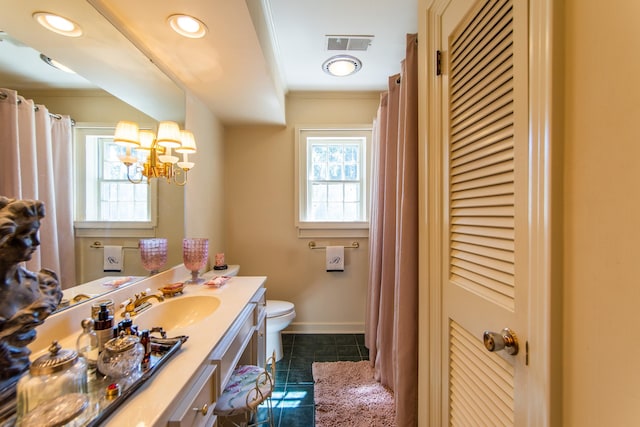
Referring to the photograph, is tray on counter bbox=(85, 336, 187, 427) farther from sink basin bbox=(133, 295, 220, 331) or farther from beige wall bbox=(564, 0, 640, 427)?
beige wall bbox=(564, 0, 640, 427)

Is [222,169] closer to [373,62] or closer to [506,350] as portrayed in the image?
[373,62]

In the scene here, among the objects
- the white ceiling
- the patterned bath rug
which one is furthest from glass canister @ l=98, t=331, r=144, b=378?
the patterned bath rug

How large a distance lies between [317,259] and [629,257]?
7.29 feet

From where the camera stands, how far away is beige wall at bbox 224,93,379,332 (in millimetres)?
2520

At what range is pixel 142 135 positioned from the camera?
4.27 ft

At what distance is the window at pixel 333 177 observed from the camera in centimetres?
253

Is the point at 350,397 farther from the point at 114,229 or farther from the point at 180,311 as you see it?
Result: the point at 114,229

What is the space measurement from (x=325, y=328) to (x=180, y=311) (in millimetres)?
1637

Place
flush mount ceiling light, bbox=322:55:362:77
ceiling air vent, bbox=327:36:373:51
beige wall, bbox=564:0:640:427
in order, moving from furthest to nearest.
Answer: flush mount ceiling light, bbox=322:55:362:77, ceiling air vent, bbox=327:36:373:51, beige wall, bbox=564:0:640:427

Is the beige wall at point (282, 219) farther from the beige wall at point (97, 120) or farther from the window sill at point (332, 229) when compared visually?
the beige wall at point (97, 120)

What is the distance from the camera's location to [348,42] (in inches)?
70.1

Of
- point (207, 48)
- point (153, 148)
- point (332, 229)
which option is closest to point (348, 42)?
point (207, 48)

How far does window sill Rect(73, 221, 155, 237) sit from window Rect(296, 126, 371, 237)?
140cm

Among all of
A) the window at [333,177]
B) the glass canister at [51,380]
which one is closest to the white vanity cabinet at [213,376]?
the glass canister at [51,380]
